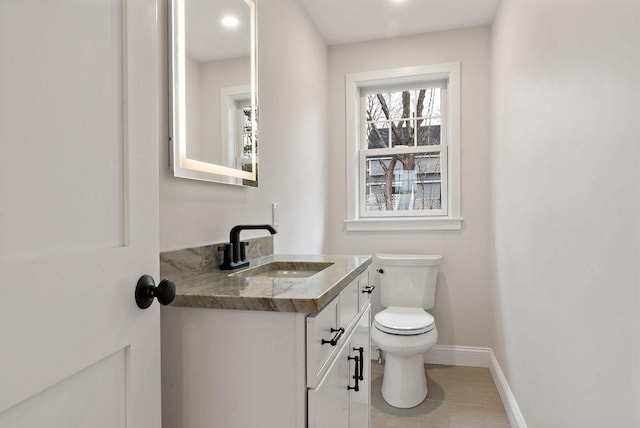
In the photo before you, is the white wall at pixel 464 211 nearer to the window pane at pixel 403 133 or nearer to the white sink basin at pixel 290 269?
the window pane at pixel 403 133

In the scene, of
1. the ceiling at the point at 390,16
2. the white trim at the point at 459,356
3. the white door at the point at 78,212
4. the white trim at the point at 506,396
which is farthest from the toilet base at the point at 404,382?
the ceiling at the point at 390,16

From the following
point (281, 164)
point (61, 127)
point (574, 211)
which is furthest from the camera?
point (281, 164)

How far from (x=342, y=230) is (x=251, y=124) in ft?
4.83

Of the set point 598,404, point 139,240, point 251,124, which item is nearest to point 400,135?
point 251,124

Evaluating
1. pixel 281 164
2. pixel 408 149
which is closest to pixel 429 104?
pixel 408 149

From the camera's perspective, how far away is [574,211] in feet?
3.82

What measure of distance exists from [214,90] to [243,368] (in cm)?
102

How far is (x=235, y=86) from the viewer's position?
5.10 ft

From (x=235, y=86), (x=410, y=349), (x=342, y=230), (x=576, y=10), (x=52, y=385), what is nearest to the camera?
(x=52, y=385)

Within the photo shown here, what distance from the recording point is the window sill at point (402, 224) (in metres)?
2.71

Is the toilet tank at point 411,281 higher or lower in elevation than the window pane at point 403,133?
lower

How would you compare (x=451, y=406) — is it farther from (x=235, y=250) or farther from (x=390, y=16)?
(x=390, y=16)

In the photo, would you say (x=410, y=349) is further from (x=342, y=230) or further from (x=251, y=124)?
(x=251, y=124)

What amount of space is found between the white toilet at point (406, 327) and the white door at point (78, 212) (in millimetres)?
1597
